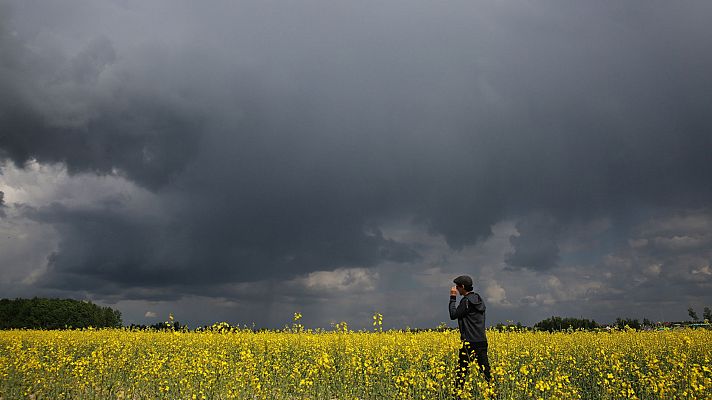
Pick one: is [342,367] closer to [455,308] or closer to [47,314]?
[455,308]

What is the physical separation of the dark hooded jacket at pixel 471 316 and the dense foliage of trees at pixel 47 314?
33456 millimetres

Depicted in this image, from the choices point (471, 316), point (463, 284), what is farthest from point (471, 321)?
point (463, 284)

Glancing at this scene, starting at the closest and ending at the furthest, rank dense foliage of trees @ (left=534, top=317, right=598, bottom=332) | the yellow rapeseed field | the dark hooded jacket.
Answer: the yellow rapeseed field, the dark hooded jacket, dense foliage of trees @ (left=534, top=317, right=598, bottom=332)

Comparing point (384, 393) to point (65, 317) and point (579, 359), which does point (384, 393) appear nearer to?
point (579, 359)

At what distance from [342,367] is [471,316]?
11.7 feet

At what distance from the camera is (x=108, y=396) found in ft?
37.7

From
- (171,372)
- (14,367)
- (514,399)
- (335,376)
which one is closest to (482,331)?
(514,399)

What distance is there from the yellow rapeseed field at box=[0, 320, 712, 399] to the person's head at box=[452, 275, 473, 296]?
53.5 inches

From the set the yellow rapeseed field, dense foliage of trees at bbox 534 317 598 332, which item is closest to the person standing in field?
the yellow rapeseed field

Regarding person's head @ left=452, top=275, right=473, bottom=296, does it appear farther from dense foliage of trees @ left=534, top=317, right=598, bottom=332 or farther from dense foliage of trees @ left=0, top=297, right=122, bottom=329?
dense foliage of trees @ left=0, top=297, right=122, bottom=329

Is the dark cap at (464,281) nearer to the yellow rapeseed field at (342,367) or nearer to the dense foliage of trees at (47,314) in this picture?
the yellow rapeseed field at (342,367)

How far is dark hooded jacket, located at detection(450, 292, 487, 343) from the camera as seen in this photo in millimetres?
9758

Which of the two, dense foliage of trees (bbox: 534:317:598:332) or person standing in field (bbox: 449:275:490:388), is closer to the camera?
person standing in field (bbox: 449:275:490:388)

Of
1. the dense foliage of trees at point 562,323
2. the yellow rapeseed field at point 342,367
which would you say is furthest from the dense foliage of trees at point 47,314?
the dense foliage of trees at point 562,323
